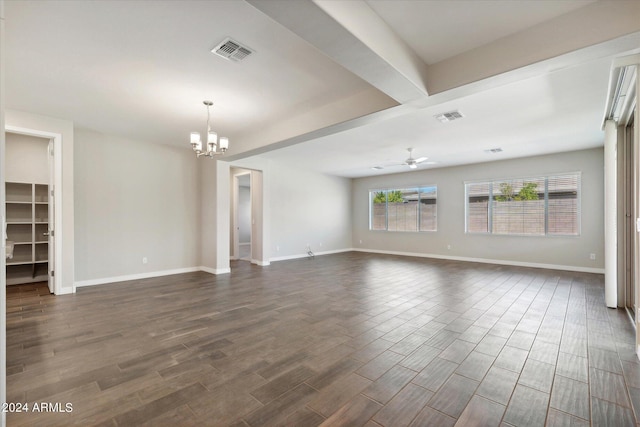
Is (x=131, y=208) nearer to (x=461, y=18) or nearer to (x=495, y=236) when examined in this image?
(x=461, y=18)

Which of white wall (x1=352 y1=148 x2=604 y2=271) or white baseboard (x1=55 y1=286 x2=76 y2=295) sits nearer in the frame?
white baseboard (x1=55 y1=286 x2=76 y2=295)

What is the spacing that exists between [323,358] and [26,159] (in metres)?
6.67

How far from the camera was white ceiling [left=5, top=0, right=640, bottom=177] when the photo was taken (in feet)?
6.95

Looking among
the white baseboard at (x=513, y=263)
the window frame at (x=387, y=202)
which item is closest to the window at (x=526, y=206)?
the white baseboard at (x=513, y=263)

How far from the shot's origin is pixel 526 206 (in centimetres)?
721

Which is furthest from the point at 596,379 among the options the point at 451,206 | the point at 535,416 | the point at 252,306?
the point at 451,206

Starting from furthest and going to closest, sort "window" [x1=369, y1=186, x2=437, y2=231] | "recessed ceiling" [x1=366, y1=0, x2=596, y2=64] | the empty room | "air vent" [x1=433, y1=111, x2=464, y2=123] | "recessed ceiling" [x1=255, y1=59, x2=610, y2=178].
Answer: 1. "window" [x1=369, y1=186, x2=437, y2=231]
2. "air vent" [x1=433, y1=111, x2=464, y2=123]
3. "recessed ceiling" [x1=255, y1=59, x2=610, y2=178]
4. "recessed ceiling" [x1=366, y1=0, x2=596, y2=64]
5. the empty room

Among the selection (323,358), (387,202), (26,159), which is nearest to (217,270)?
(26,159)

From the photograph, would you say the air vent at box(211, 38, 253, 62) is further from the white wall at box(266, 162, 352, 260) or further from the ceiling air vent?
the ceiling air vent

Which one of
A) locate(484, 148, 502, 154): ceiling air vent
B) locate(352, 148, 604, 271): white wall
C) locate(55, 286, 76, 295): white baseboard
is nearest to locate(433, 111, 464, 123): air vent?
locate(484, 148, 502, 154): ceiling air vent

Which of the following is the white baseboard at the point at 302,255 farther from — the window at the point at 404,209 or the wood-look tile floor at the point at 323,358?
the wood-look tile floor at the point at 323,358

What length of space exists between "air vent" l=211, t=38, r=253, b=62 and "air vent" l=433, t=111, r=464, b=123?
2852 millimetres

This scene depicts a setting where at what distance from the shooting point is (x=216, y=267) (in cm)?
625

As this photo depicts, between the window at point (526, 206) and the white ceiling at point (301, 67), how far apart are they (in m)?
2.06
